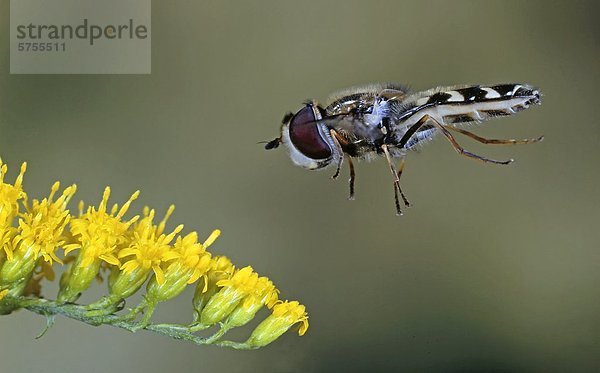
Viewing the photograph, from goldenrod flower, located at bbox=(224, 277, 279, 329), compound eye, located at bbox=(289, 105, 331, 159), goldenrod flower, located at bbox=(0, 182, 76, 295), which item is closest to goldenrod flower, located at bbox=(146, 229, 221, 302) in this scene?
goldenrod flower, located at bbox=(224, 277, 279, 329)

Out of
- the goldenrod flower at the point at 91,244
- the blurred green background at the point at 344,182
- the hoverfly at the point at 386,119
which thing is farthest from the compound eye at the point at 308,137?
the blurred green background at the point at 344,182

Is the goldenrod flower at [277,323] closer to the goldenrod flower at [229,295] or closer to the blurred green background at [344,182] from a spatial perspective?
the goldenrod flower at [229,295]

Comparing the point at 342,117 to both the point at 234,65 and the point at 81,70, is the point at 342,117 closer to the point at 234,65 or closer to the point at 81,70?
the point at 81,70

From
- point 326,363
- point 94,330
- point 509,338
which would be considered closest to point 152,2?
point 94,330

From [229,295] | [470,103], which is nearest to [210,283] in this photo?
[229,295]

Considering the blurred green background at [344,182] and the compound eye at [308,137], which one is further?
the blurred green background at [344,182]

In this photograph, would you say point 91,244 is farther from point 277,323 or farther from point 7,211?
point 277,323

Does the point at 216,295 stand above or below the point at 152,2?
below
